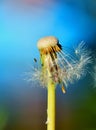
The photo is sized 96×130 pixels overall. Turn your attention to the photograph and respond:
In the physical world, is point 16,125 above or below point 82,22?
below

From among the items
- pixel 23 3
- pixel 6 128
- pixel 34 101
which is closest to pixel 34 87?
pixel 34 101

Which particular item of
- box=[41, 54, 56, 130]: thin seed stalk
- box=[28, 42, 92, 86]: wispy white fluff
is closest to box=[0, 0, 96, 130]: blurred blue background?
box=[28, 42, 92, 86]: wispy white fluff

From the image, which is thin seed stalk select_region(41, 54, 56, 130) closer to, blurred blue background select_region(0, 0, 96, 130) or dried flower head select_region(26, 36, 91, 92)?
dried flower head select_region(26, 36, 91, 92)

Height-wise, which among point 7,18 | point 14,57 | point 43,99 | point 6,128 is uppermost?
point 7,18

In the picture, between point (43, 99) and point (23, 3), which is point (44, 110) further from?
point (23, 3)

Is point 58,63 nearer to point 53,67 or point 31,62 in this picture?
point 53,67

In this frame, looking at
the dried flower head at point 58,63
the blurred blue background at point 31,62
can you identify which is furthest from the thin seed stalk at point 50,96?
the blurred blue background at point 31,62

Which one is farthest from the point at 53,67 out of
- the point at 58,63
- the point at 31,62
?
the point at 31,62
